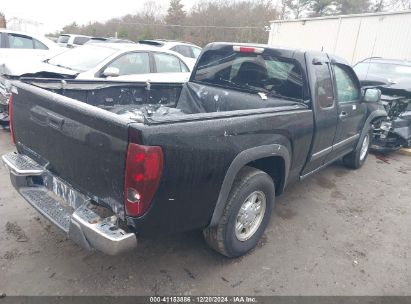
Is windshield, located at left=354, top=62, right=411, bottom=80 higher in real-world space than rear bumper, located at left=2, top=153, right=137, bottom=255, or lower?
higher

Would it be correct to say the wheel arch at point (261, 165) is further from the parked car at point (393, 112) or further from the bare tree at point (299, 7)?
the bare tree at point (299, 7)

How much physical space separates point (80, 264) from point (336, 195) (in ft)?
11.3

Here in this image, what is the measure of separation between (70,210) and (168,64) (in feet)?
17.1

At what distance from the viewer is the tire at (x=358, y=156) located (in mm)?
5555

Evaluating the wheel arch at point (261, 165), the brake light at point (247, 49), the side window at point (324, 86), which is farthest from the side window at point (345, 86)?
the wheel arch at point (261, 165)

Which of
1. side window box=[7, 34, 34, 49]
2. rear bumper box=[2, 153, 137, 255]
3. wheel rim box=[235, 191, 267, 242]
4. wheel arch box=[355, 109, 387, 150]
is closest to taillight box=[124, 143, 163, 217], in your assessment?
rear bumper box=[2, 153, 137, 255]

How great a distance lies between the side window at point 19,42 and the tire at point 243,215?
321 inches

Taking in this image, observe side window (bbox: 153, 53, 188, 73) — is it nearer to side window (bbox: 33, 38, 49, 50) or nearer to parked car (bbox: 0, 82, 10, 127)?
parked car (bbox: 0, 82, 10, 127)

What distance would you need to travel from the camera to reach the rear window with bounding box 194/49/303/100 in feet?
11.8

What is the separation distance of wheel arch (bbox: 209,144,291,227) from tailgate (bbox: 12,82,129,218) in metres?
0.78

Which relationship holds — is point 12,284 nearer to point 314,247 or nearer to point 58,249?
point 58,249

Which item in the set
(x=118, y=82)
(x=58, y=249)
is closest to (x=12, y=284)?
(x=58, y=249)

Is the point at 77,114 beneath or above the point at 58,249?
above

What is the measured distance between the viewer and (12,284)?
8.56 feet
